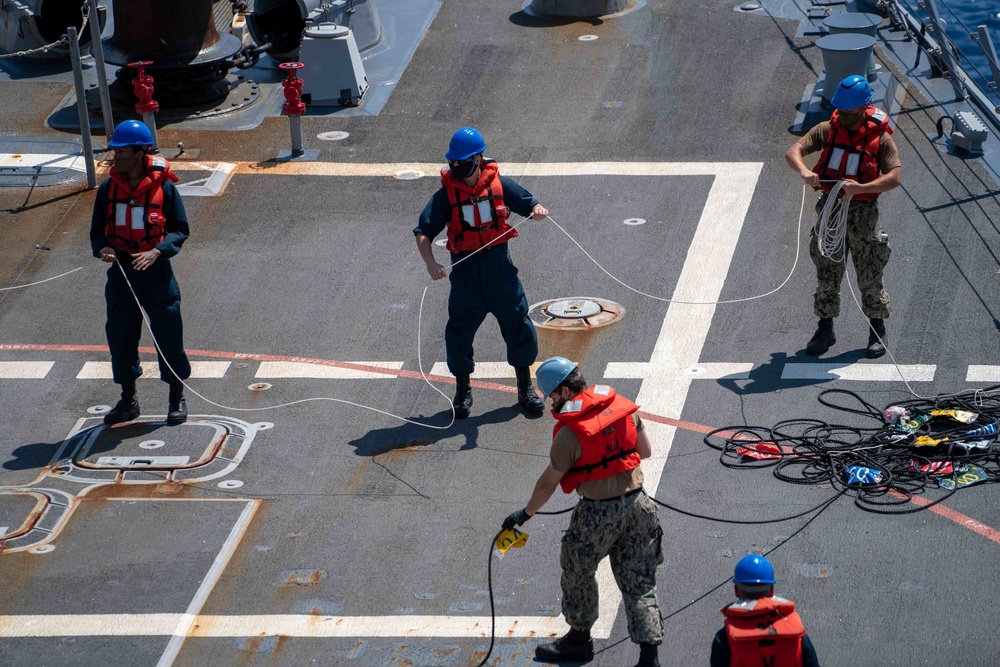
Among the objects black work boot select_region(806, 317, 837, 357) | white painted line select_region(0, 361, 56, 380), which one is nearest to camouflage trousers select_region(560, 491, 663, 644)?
black work boot select_region(806, 317, 837, 357)

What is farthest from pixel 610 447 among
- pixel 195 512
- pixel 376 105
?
pixel 376 105

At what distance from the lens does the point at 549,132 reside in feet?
47.6

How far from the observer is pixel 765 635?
5.32m

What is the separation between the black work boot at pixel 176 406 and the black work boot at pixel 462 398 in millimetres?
1998

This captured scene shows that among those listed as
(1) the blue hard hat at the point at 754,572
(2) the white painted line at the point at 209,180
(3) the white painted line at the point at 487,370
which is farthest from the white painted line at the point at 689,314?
(2) the white painted line at the point at 209,180

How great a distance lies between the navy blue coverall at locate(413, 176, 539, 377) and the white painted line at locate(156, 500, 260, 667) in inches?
77.4

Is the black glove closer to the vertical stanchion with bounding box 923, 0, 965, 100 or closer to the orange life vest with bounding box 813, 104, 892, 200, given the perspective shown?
the orange life vest with bounding box 813, 104, 892, 200

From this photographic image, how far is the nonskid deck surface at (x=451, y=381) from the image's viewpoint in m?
7.21

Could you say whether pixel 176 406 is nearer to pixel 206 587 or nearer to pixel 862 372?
pixel 206 587

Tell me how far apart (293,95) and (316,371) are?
4.94 m

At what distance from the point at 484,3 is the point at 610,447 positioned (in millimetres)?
13020

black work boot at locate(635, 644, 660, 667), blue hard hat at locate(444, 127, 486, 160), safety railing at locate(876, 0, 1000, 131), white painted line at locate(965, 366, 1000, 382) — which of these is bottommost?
white painted line at locate(965, 366, 1000, 382)

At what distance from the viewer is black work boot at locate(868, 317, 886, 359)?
32.5 feet

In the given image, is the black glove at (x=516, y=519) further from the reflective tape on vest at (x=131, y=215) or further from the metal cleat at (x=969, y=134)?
the metal cleat at (x=969, y=134)
